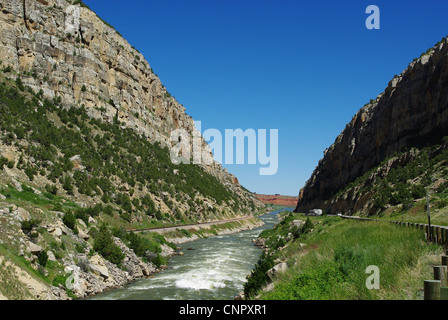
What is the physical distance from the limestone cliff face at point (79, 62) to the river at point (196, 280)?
4925 cm

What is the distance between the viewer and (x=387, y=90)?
79.9 m

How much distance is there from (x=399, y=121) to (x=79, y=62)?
7398 centimetres

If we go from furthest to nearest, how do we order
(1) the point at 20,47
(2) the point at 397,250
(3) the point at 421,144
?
(1) the point at 20,47 < (3) the point at 421,144 < (2) the point at 397,250

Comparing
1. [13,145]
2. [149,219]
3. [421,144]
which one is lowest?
[149,219]

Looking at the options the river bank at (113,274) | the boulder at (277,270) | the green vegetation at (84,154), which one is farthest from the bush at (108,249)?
the boulder at (277,270)

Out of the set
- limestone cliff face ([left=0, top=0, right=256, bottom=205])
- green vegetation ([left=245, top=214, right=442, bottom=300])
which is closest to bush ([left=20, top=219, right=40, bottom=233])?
green vegetation ([left=245, top=214, right=442, bottom=300])

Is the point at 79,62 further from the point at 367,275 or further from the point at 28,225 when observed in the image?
the point at 367,275

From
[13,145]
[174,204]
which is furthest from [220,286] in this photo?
[174,204]

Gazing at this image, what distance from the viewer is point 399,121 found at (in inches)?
2685

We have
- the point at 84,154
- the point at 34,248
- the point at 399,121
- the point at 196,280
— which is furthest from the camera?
the point at 399,121

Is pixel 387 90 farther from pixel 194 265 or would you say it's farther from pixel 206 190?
pixel 194 265

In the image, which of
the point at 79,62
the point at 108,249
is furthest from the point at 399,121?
the point at 79,62

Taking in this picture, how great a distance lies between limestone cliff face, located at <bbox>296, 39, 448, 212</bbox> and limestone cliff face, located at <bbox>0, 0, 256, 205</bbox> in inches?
2253

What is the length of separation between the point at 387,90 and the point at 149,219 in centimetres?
6626
